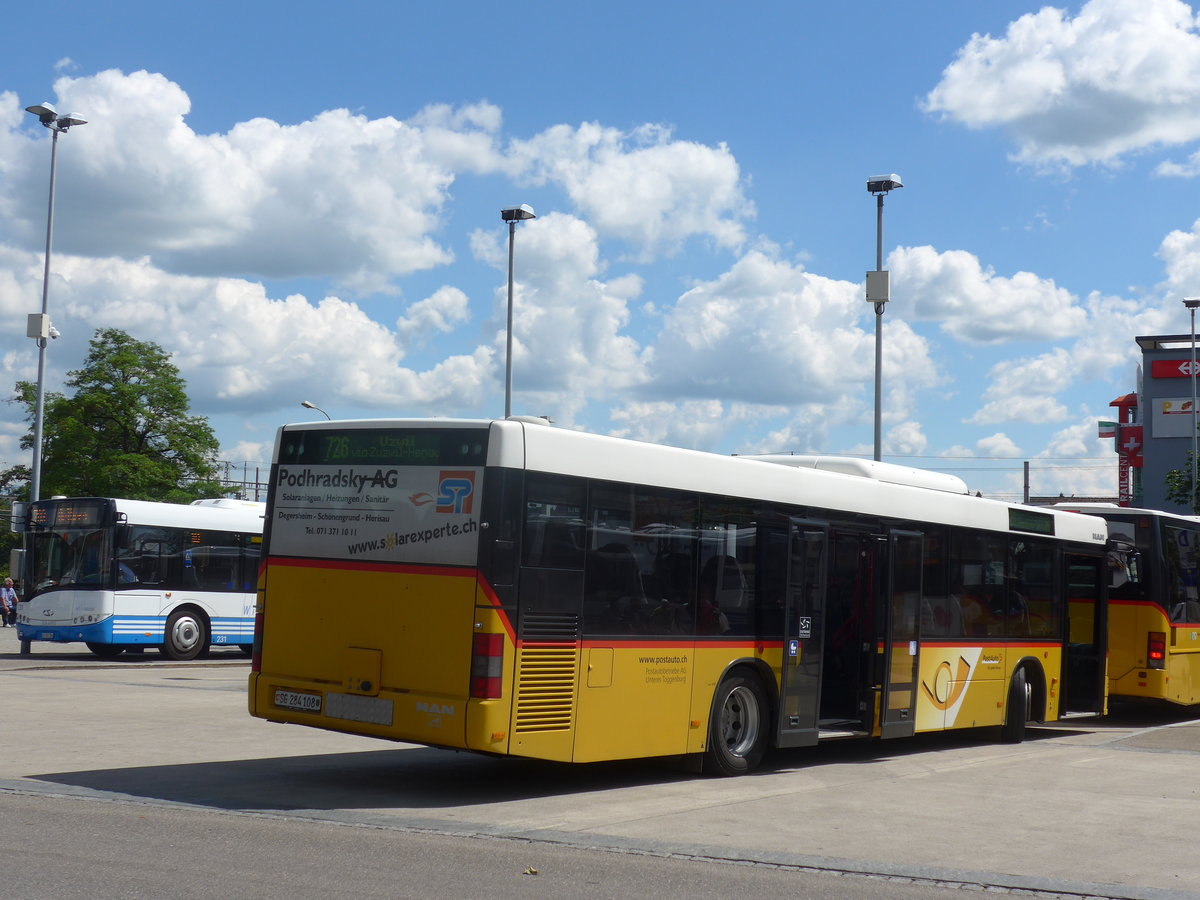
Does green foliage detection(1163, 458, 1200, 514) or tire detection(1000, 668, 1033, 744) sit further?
green foliage detection(1163, 458, 1200, 514)

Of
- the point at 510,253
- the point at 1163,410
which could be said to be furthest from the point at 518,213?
the point at 1163,410

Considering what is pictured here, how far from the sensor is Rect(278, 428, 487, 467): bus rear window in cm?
1052

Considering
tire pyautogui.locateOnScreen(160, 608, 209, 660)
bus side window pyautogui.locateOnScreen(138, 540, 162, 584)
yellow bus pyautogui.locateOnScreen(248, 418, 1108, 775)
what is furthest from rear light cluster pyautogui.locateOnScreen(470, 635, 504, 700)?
tire pyautogui.locateOnScreen(160, 608, 209, 660)

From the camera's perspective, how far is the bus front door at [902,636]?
14.4 meters

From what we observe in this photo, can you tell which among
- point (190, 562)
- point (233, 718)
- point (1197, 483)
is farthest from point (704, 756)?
point (1197, 483)

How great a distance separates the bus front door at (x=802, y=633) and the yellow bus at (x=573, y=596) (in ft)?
0.07

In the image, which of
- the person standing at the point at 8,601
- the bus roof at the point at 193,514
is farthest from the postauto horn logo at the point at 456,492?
the person standing at the point at 8,601

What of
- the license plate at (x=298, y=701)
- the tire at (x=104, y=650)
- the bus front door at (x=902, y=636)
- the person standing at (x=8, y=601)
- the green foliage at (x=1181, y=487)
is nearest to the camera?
the license plate at (x=298, y=701)

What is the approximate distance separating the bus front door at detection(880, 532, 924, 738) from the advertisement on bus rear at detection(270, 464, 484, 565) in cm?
559

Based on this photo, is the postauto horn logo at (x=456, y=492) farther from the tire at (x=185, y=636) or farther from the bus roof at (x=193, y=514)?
the tire at (x=185, y=636)

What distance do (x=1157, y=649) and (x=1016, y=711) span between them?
3.85 m

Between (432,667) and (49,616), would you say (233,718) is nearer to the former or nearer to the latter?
(432,667)

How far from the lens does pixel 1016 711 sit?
16766mm

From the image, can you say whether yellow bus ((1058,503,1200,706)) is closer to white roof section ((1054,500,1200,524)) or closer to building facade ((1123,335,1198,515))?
white roof section ((1054,500,1200,524))
